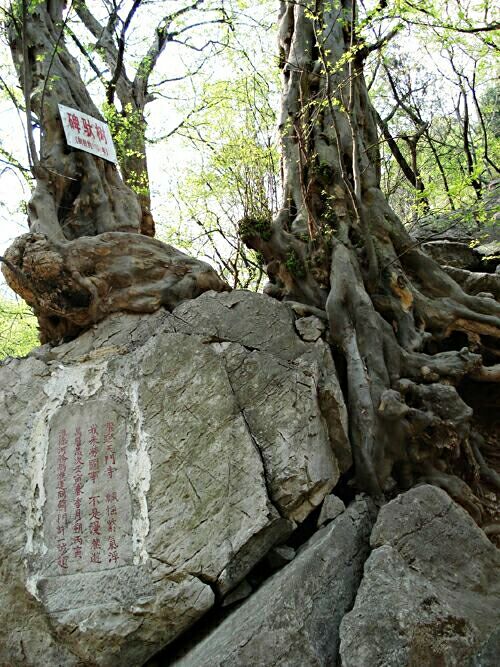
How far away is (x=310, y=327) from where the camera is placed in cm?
527

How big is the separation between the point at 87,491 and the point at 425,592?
8.42ft

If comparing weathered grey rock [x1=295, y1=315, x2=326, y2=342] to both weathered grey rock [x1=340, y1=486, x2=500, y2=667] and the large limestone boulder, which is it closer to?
the large limestone boulder

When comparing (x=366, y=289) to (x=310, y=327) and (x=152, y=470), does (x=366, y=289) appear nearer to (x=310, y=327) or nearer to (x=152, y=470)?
(x=310, y=327)

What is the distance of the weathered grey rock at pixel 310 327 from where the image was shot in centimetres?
518

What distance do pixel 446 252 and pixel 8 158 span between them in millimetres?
6642

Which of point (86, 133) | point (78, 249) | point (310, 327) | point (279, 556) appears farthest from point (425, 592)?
point (86, 133)

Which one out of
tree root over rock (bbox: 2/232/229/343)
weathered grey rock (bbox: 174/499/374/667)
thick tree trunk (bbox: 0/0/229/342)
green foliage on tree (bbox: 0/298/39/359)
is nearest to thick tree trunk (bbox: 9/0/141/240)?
thick tree trunk (bbox: 0/0/229/342)

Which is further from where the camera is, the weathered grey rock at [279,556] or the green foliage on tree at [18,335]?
the green foliage on tree at [18,335]

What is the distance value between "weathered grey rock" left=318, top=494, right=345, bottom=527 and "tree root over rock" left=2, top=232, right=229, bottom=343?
236 cm

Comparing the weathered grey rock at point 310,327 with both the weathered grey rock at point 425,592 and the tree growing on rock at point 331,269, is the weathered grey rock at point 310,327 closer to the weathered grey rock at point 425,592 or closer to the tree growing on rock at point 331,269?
the tree growing on rock at point 331,269

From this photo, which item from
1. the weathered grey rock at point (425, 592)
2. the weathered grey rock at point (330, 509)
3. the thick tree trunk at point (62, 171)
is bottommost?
the weathered grey rock at point (425, 592)

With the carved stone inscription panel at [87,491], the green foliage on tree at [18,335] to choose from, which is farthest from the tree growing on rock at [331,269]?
the green foliage on tree at [18,335]

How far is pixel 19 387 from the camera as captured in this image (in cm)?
511

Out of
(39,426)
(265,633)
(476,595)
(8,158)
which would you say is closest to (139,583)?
(265,633)
